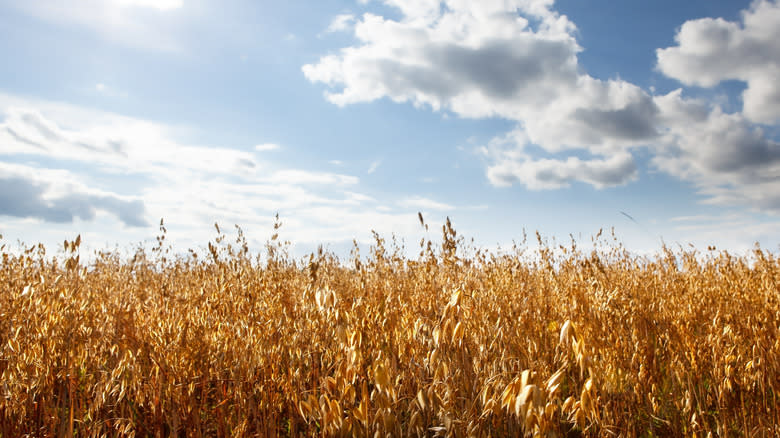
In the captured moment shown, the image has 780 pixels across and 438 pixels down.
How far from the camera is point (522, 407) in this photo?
1241 millimetres

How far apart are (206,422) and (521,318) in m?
2.20

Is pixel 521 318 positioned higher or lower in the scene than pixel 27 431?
higher

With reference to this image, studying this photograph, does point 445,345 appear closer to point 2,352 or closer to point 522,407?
point 522,407

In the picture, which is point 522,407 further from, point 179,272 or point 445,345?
point 179,272

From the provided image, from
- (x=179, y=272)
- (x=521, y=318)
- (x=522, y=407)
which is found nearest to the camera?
(x=522, y=407)

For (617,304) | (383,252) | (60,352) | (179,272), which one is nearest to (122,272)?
(179,272)

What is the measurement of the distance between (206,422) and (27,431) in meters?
0.83

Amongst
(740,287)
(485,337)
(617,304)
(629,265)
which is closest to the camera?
(485,337)

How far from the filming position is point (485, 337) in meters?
2.27

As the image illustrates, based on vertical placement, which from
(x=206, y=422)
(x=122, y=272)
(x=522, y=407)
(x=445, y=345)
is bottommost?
(x=206, y=422)

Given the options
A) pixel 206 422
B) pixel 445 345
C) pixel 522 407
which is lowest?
pixel 206 422

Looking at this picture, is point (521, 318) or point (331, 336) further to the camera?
point (521, 318)

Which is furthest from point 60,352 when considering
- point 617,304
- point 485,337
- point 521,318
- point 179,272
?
point 179,272

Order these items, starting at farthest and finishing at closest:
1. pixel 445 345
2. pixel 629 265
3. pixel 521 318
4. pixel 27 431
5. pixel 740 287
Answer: pixel 629 265, pixel 740 287, pixel 521 318, pixel 27 431, pixel 445 345
